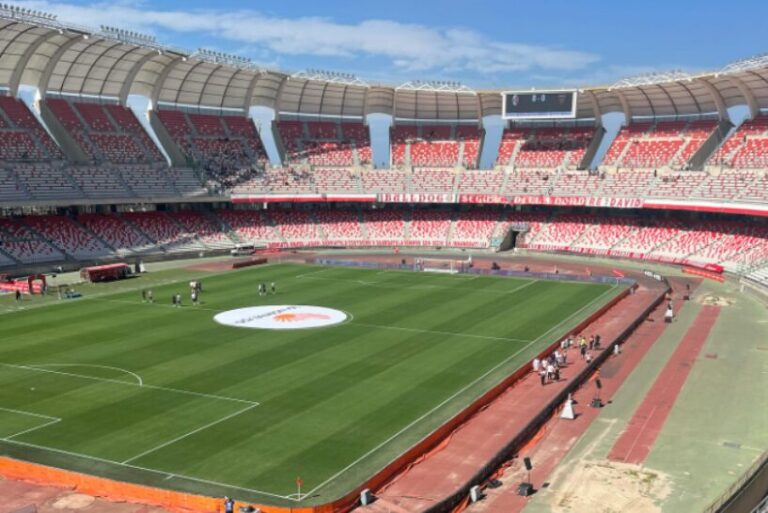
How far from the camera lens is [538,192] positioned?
86000mm

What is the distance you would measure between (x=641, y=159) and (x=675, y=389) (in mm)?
61019

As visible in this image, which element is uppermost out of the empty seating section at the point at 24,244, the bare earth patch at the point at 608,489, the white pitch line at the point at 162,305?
the empty seating section at the point at 24,244

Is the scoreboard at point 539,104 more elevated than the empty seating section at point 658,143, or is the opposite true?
the scoreboard at point 539,104

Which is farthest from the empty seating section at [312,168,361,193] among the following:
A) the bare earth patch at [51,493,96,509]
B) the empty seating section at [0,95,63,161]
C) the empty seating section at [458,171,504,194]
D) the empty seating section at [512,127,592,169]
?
the bare earth patch at [51,493,96,509]

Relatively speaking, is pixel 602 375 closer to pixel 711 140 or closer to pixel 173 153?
pixel 711 140

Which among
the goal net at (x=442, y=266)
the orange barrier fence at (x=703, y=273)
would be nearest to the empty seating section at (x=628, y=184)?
the orange barrier fence at (x=703, y=273)

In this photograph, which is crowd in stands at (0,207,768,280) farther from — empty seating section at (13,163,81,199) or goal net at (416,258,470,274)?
goal net at (416,258,470,274)

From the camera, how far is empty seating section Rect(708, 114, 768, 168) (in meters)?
78.3

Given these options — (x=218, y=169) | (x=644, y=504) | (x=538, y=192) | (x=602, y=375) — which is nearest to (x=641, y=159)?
(x=538, y=192)

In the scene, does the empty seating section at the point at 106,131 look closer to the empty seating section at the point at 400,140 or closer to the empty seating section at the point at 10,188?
the empty seating section at the point at 10,188

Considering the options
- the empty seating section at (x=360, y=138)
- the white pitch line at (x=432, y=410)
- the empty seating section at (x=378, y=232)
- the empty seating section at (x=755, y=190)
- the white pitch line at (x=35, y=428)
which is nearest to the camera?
the white pitch line at (x=432, y=410)

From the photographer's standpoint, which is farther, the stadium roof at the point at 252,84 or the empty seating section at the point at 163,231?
the empty seating section at the point at 163,231

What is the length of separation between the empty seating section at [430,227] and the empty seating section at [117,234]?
31388 mm

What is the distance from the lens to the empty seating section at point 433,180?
301ft
